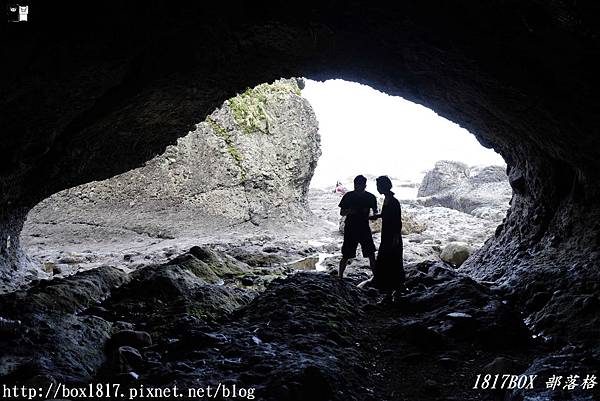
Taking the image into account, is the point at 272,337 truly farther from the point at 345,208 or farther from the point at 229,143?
the point at 229,143

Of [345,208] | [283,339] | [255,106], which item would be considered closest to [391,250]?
[345,208]

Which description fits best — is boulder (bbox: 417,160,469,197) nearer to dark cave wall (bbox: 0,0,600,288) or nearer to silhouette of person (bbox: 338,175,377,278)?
dark cave wall (bbox: 0,0,600,288)

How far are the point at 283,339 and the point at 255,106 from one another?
46.4 ft

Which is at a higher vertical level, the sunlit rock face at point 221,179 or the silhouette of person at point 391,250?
the sunlit rock face at point 221,179

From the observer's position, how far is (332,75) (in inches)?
265

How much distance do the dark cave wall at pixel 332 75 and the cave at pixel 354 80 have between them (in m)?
0.02

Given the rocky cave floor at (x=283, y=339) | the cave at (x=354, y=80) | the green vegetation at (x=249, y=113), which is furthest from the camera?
the green vegetation at (x=249, y=113)

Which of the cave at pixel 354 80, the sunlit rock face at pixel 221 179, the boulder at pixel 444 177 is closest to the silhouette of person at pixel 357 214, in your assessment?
the cave at pixel 354 80

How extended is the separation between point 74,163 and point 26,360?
4.85 metres

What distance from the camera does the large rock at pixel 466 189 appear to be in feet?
74.3

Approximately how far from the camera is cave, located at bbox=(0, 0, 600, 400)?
300 cm

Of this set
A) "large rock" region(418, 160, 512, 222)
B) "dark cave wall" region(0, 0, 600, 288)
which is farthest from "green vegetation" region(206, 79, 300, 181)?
"large rock" region(418, 160, 512, 222)

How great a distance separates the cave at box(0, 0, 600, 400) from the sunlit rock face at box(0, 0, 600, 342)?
0.02m

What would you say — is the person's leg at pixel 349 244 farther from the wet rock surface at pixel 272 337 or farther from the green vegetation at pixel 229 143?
the green vegetation at pixel 229 143
